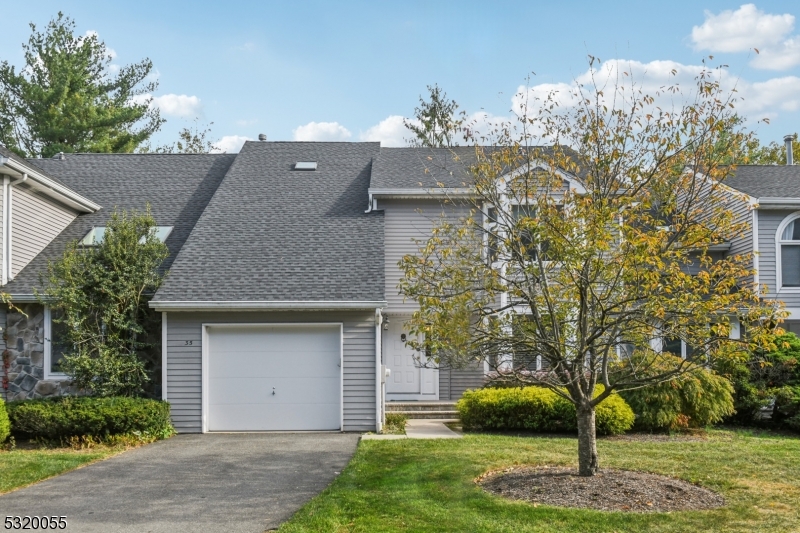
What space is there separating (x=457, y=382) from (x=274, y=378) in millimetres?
4482

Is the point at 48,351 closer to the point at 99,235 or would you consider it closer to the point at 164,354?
the point at 164,354

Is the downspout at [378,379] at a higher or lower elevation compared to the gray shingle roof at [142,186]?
lower

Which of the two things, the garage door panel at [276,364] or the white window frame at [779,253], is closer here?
the garage door panel at [276,364]

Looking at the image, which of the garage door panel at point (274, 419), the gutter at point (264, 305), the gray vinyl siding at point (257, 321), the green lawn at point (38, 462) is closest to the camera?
the green lawn at point (38, 462)

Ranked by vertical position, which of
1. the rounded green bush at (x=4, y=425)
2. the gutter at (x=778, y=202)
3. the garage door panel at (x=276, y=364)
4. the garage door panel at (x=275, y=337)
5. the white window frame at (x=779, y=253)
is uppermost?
the gutter at (x=778, y=202)

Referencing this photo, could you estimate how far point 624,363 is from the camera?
394 inches

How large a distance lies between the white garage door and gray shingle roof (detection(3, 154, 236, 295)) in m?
2.68

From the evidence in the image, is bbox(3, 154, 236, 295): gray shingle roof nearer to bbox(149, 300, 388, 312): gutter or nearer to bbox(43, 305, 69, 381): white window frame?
bbox(43, 305, 69, 381): white window frame

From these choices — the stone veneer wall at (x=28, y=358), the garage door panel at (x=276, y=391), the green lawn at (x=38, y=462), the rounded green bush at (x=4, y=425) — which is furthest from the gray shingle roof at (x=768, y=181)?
the rounded green bush at (x=4, y=425)

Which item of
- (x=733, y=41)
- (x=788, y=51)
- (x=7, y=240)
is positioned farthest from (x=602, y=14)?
(x=7, y=240)

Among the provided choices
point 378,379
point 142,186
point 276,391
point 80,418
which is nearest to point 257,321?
point 276,391

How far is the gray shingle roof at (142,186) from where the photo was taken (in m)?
16.2

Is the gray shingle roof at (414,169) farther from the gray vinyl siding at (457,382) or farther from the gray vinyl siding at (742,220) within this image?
the gray vinyl siding at (742,220)

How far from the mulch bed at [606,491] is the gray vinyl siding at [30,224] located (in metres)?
10.8
